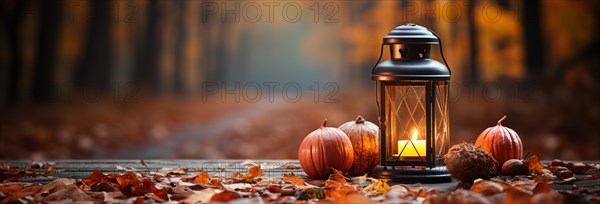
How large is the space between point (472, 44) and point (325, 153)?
8.53 m

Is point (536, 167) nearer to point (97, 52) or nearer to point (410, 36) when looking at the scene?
point (410, 36)

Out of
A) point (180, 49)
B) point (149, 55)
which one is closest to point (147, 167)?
point (149, 55)

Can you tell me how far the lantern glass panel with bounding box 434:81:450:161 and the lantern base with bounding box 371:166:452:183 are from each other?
17 cm

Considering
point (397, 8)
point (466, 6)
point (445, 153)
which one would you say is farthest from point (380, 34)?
point (445, 153)

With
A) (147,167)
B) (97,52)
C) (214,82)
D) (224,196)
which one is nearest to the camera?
(224,196)

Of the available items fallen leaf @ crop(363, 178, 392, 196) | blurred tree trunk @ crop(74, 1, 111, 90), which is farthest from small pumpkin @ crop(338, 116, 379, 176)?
blurred tree trunk @ crop(74, 1, 111, 90)

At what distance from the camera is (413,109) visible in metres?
4.49

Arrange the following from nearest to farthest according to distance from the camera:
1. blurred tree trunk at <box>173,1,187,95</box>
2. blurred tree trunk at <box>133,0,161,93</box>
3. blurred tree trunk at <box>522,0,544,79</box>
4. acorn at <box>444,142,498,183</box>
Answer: acorn at <box>444,142,498,183</box> < blurred tree trunk at <box>522,0,544,79</box> < blurred tree trunk at <box>133,0,161,93</box> < blurred tree trunk at <box>173,1,187,95</box>

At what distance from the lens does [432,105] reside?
4.32 metres

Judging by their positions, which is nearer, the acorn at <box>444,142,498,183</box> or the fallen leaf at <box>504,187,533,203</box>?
the fallen leaf at <box>504,187,533,203</box>

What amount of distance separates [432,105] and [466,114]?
20.7 ft

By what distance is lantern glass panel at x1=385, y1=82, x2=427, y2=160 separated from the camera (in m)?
4.38

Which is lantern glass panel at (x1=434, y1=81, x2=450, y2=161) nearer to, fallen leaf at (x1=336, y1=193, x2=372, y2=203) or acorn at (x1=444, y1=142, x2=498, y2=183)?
acorn at (x1=444, y1=142, x2=498, y2=183)

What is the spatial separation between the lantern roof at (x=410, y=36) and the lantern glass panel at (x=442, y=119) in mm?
305
